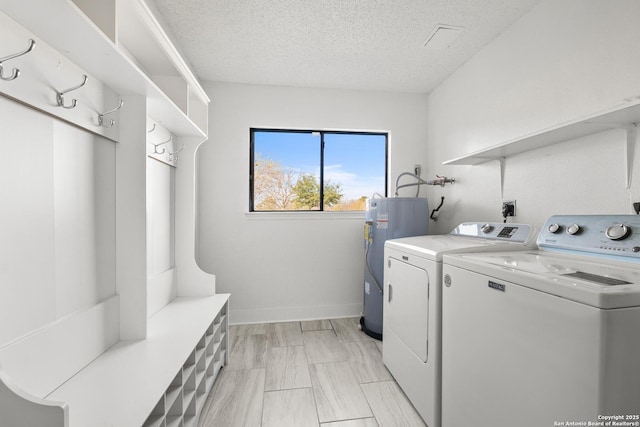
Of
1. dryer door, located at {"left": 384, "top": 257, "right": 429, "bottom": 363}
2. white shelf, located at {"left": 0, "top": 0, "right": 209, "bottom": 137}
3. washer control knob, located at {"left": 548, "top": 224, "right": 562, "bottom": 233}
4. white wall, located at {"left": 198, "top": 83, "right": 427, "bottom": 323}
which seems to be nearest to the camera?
white shelf, located at {"left": 0, "top": 0, "right": 209, "bottom": 137}

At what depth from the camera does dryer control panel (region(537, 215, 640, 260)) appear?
39.9 inches

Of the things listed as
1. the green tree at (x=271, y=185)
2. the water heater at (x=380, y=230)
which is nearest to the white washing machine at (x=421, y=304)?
the water heater at (x=380, y=230)

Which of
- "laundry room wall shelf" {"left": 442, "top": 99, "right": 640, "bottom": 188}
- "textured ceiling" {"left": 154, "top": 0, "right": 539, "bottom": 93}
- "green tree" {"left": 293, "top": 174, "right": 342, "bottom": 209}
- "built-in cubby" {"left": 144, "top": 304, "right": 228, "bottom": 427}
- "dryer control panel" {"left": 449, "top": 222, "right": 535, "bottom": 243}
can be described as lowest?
"built-in cubby" {"left": 144, "top": 304, "right": 228, "bottom": 427}

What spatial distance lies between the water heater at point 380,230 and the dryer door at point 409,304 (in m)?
0.50

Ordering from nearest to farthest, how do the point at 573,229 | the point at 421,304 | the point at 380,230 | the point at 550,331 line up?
1. the point at 550,331
2. the point at 573,229
3. the point at 421,304
4. the point at 380,230

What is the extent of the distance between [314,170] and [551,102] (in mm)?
1965

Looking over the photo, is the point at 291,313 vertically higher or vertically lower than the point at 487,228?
lower

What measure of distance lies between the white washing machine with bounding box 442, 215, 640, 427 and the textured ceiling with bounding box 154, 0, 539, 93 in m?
1.46

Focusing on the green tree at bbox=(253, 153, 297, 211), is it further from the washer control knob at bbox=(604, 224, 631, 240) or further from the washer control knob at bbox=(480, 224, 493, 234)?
the washer control knob at bbox=(604, 224, 631, 240)

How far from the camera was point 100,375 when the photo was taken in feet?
3.29

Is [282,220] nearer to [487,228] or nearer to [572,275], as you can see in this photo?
[487,228]

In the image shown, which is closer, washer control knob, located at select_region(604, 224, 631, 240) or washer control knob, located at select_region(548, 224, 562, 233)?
washer control knob, located at select_region(604, 224, 631, 240)

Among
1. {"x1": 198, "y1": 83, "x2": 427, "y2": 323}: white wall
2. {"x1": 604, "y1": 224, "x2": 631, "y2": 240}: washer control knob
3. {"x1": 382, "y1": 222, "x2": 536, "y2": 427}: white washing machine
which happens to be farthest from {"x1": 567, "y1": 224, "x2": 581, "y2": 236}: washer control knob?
{"x1": 198, "y1": 83, "x2": 427, "y2": 323}: white wall

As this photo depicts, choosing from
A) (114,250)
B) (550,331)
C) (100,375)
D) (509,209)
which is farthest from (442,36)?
(100,375)
